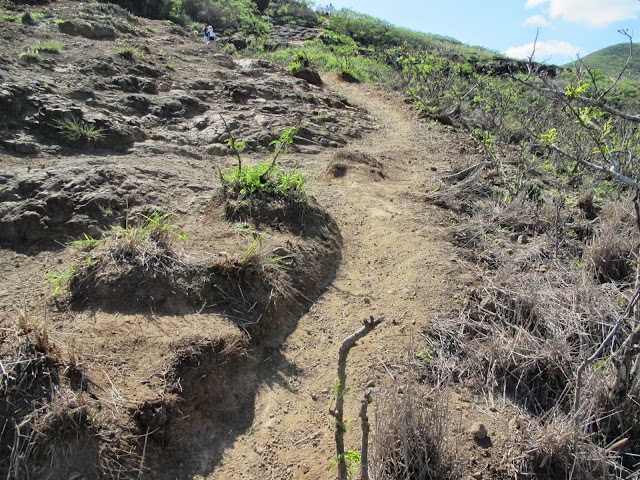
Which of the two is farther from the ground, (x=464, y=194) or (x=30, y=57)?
(x=30, y=57)

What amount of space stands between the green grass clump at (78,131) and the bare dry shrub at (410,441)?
4110mm

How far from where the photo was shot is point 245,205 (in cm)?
385

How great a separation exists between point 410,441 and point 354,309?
4.65 ft

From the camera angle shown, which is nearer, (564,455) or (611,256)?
(564,455)

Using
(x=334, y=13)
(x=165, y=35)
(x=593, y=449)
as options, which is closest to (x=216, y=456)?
(x=593, y=449)

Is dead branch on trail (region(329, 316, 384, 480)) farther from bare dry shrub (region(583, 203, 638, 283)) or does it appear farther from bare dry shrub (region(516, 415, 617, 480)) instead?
bare dry shrub (region(583, 203, 638, 283))

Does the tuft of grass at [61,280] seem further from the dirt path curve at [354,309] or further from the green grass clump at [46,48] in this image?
the green grass clump at [46,48]

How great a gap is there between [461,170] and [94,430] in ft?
16.5

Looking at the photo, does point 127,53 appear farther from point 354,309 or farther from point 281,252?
point 354,309

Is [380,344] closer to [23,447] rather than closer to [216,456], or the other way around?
[216,456]

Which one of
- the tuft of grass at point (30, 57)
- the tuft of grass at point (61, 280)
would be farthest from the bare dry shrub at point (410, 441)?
the tuft of grass at point (30, 57)

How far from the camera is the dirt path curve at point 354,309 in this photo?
2.48m

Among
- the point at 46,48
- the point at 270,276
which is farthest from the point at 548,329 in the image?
the point at 46,48

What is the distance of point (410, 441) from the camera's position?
2139mm
